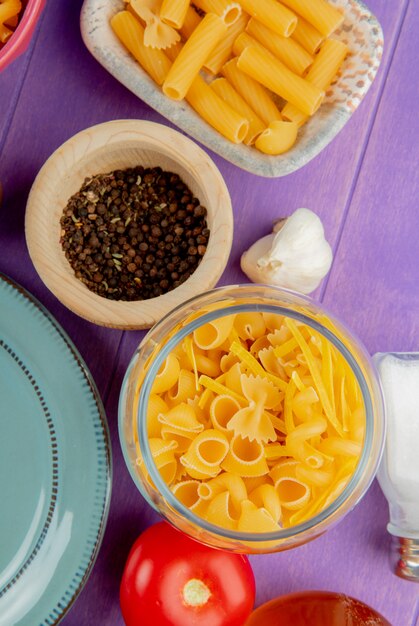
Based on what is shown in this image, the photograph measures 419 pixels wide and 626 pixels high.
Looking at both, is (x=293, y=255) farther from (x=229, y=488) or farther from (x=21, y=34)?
(x=21, y=34)

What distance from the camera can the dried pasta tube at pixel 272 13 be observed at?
879 mm

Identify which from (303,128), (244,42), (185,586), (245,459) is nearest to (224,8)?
(244,42)

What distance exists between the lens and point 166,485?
2.41 feet

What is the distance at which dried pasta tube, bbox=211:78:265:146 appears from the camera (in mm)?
907

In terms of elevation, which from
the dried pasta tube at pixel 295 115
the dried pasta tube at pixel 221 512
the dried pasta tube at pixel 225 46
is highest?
the dried pasta tube at pixel 225 46

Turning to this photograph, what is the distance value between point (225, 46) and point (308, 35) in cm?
10

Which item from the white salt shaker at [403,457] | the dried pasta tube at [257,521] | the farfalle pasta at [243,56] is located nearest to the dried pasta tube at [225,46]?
the farfalle pasta at [243,56]

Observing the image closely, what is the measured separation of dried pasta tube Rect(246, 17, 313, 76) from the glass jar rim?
32cm

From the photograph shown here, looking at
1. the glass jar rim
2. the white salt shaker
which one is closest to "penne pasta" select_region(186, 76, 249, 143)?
the glass jar rim

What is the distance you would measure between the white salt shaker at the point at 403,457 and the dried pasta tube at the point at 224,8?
444mm

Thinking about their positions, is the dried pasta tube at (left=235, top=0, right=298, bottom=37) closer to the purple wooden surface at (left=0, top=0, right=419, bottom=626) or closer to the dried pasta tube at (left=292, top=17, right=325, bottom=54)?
the dried pasta tube at (left=292, top=17, right=325, bottom=54)

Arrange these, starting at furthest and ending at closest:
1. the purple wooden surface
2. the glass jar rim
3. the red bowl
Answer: the purple wooden surface, the red bowl, the glass jar rim

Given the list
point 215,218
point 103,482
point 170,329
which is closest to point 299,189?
point 215,218

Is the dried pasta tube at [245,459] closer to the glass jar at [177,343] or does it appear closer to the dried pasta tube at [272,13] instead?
the glass jar at [177,343]
